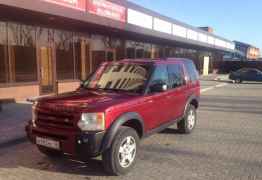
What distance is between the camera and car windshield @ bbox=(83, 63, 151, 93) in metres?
5.02

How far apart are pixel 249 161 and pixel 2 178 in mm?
4296

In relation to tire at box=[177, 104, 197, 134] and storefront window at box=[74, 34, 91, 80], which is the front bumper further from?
storefront window at box=[74, 34, 91, 80]

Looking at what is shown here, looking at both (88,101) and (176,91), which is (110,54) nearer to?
(176,91)

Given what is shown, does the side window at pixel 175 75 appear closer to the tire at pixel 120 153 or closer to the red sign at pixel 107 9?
the tire at pixel 120 153

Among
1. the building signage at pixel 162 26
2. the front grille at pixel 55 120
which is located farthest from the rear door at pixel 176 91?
the building signage at pixel 162 26

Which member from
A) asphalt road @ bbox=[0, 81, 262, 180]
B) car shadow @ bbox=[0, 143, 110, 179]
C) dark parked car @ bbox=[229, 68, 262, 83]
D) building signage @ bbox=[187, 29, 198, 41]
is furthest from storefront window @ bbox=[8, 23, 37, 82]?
dark parked car @ bbox=[229, 68, 262, 83]

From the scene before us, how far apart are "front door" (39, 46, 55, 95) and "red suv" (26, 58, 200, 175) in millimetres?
7997

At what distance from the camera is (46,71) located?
523 inches

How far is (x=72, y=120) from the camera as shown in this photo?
12.8 ft

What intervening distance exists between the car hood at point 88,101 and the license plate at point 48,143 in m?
0.54

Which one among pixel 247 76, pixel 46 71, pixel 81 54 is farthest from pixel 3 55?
pixel 247 76

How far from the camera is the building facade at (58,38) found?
35.0 ft

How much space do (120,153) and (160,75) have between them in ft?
6.52

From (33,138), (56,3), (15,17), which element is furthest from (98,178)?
(15,17)
